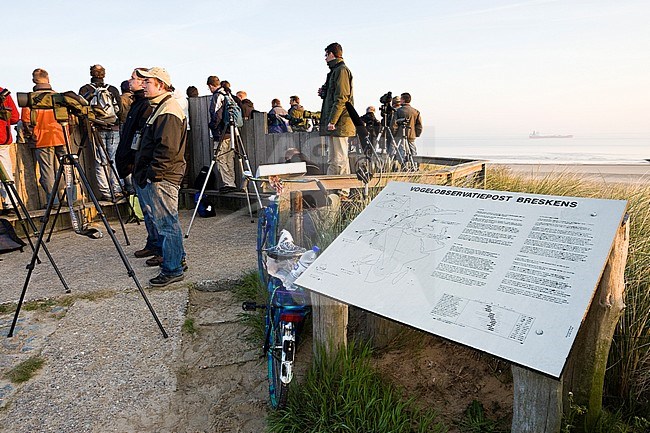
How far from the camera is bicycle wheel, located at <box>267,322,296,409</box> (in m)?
2.55

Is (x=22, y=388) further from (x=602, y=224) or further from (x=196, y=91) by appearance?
(x=196, y=91)

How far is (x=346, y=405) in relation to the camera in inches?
101

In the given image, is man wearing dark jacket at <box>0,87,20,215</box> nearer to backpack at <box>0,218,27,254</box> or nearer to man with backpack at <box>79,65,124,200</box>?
backpack at <box>0,218,27,254</box>

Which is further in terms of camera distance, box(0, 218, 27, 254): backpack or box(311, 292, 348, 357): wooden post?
box(0, 218, 27, 254): backpack

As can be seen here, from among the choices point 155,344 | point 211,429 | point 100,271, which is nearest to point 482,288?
point 211,429

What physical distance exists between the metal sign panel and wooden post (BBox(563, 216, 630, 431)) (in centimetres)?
24

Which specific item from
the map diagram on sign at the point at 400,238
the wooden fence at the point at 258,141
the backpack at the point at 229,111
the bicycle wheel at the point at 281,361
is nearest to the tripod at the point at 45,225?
the bicycle wheel at the point at 281,361

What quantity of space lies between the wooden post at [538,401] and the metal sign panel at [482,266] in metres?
0.39

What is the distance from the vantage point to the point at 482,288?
1.99 m

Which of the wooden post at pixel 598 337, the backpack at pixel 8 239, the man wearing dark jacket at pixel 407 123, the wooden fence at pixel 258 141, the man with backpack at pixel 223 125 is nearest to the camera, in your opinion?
the wooden post at pixel 598 337

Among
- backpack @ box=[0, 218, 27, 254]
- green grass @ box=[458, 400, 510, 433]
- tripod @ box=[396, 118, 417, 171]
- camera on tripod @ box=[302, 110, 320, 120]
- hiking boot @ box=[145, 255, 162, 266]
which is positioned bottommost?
green grass @ box=[458, 400, 510, 433]

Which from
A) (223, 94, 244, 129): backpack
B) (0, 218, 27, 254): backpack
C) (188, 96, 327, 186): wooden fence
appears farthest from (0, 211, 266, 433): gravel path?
(188, 96, 327, 186): wooden fence

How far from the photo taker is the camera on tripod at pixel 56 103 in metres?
3.65

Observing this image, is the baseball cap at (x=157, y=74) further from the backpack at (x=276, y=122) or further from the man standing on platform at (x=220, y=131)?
the backpack at (x=276, y=122)
